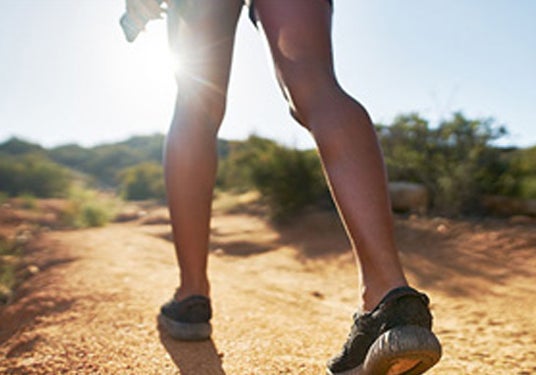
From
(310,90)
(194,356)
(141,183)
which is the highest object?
(310,90)

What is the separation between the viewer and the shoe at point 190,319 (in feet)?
3.96

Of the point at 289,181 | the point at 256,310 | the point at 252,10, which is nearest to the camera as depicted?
the point at 252,10

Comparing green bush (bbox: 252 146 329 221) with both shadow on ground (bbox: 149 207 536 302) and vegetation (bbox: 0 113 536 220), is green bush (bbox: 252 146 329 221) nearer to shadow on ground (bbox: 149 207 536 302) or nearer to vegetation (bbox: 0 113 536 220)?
vegetation (bbox: 0 113 536 220)

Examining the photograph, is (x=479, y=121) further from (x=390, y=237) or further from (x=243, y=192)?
(x=243, y=192)

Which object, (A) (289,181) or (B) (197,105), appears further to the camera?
(A) (289,181)

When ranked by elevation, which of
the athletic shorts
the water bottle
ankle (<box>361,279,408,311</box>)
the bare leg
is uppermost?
the water bottle

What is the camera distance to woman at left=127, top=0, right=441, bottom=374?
0.72 metres

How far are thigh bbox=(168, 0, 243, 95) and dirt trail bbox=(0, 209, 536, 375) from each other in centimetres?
84

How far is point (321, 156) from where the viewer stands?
849 millimetres

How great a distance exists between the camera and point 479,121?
201 inches

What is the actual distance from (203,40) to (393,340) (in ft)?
3.20

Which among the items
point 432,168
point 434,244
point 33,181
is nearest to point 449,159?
point 432,168

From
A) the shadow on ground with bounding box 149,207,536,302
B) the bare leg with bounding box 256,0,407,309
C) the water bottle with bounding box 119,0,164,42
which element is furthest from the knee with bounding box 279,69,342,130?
the shadow on ground with bounding box 149,207,536,302

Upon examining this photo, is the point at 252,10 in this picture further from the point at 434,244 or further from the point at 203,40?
the point at 434,244
